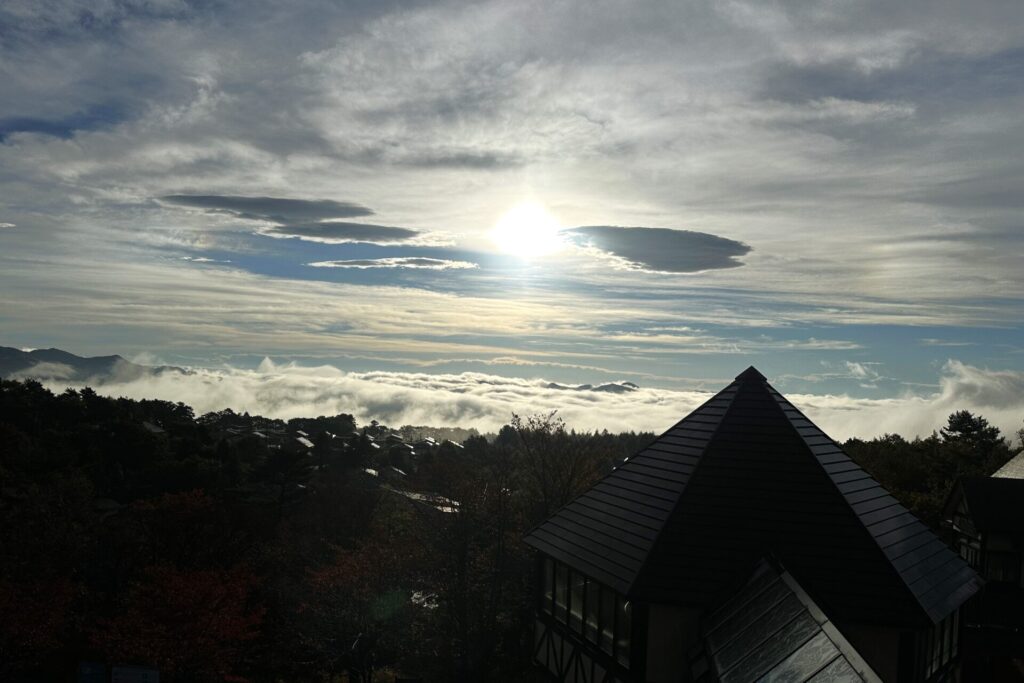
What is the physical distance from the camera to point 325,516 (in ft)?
150

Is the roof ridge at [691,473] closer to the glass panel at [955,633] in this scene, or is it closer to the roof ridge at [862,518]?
the roof ridge at [862,518]

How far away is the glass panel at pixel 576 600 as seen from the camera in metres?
17.1

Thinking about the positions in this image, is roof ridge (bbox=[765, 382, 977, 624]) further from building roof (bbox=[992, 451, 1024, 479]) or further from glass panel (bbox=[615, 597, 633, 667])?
building roof (bbox=[992, 451, 1024, 479])

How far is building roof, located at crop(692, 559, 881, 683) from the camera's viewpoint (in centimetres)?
798

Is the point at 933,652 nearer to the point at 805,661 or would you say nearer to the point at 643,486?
the point at 643,486

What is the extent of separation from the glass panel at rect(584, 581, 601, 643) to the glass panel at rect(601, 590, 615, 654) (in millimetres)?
199

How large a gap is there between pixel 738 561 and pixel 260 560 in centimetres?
2582

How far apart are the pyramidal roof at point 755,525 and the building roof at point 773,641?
79 cm

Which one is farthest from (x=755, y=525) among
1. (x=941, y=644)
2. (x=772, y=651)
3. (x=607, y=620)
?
(x=941, y=644)

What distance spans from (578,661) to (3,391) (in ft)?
190

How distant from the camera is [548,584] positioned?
19078mm

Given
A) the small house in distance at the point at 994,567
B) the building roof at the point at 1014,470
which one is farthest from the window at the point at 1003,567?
the building roof at the point at 1014,470

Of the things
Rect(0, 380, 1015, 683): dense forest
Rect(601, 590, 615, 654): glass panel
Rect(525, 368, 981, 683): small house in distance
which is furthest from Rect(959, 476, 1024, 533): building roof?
Rect(601, 590, 615, 654): glass panel

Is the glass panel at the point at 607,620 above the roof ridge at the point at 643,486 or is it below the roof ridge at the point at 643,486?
below
